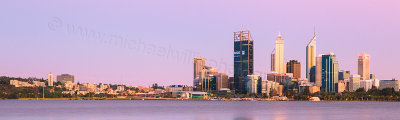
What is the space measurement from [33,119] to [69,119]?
6.99 m

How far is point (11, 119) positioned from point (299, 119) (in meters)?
55.3

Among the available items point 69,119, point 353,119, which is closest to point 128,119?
point 69,119

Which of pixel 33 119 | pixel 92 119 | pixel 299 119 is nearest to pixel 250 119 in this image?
pixel 299 119

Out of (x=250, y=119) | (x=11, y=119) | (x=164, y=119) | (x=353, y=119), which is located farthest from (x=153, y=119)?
(x=353, y=119)

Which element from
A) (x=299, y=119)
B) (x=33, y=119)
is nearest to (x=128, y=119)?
(x=33, y=119)

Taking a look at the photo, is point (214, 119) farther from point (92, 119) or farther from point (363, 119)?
point (363, 119)

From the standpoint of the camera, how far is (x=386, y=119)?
99.9 meters

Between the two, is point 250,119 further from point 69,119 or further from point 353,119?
point 69,119

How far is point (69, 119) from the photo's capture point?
9656cm

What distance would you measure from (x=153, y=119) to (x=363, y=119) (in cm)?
4141

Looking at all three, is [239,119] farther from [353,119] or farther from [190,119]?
[353,119]

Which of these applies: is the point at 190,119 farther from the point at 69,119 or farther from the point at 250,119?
the point at 69,119

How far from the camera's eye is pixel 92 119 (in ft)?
317

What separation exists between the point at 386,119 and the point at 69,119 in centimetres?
6085
